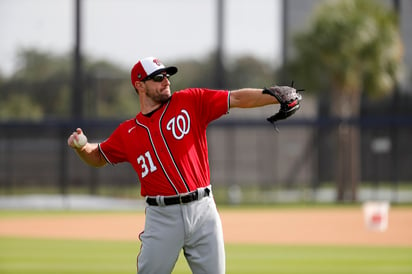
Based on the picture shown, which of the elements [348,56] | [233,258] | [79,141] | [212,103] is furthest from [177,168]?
[348,56]

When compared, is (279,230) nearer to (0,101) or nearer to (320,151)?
(320,151)

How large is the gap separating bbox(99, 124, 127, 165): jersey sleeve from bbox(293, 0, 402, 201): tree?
2064cm

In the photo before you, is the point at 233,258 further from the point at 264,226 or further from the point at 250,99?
the point at 250,99

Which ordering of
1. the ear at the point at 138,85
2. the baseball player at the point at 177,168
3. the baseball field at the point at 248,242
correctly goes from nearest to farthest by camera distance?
the baseball player at the point at 177,168 < the ear at the point at 138,85 < the baseball field at the point at 248,242

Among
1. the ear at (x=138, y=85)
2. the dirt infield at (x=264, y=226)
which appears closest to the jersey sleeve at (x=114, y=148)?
the ear at (x=138, y=85)

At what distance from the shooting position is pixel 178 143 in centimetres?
567

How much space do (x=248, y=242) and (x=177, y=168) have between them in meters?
10.1

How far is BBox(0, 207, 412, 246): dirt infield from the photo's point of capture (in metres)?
16.1

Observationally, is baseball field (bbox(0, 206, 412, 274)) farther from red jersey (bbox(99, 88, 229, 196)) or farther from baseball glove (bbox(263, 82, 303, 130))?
baseball glove (bbox(263, 82, 303, 130))

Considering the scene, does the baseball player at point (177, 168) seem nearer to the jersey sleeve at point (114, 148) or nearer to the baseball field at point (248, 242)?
the jersey sleeve at point (114, 148)

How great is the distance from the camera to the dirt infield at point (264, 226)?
16.1m

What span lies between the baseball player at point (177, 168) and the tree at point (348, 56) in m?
20.9

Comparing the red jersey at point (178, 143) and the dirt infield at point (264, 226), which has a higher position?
the red jersey at point (178, 143)

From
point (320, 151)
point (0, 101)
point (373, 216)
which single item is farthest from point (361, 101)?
point (373, 216)
